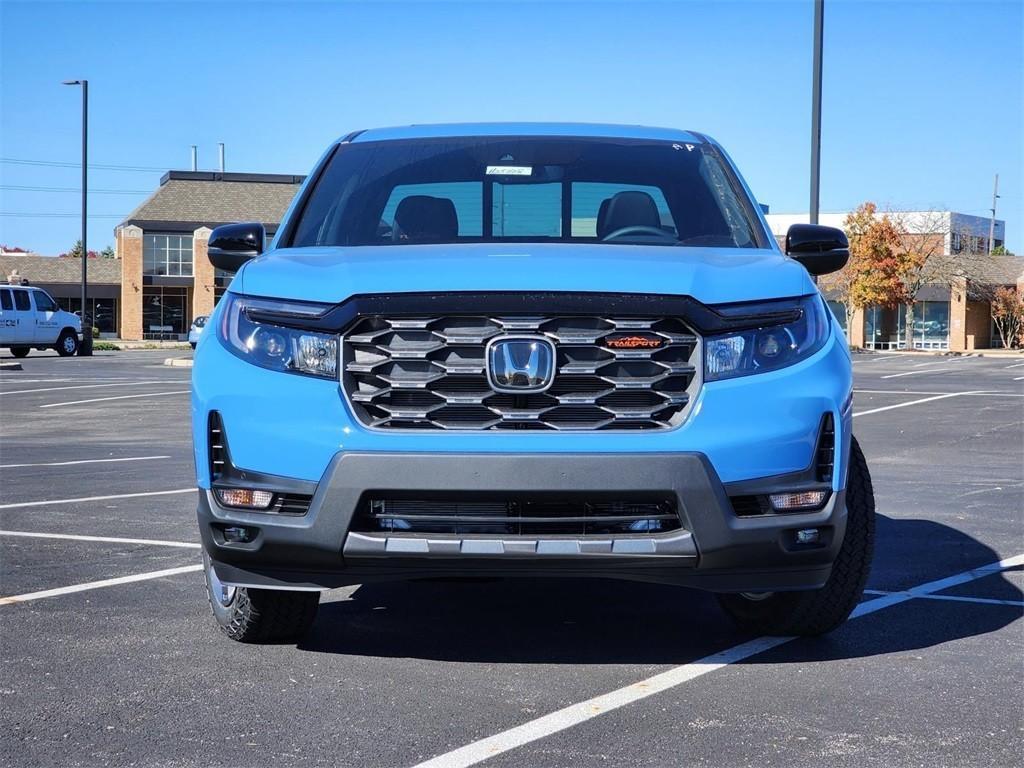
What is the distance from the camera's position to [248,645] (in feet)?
17.0

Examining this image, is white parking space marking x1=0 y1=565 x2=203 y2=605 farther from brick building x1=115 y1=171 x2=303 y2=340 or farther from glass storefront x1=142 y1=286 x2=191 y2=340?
glass storefront x1=142 y1=286 x2=191 y2=340

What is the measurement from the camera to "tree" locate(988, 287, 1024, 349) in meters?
69.9

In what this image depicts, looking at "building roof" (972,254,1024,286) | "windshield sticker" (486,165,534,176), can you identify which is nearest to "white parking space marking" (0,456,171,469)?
"windshield sticker" (486,165,534,176)

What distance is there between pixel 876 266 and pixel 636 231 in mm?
59862

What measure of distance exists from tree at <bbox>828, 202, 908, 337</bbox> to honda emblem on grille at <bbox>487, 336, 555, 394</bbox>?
2391 inches

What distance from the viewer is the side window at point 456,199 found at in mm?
5703

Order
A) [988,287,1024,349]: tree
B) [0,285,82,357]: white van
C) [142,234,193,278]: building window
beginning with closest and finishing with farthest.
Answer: [0,285,82,357]: white van < [988,287,1024,349]: tree < [142,234,193,278]: building window

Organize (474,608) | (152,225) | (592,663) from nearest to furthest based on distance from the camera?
(592,663) → (474,608) → (152,225)

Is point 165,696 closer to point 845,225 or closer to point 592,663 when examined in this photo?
point 592,663

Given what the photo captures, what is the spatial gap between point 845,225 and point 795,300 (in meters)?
64.2

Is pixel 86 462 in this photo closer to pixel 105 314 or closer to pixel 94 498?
pixel 94 498

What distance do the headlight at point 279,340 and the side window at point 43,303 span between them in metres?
37.7

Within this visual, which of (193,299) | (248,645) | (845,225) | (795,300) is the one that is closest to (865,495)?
(795,300)

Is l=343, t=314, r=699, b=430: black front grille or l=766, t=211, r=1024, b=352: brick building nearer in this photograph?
l=343, t=314, r=699, b=430: black front grille
